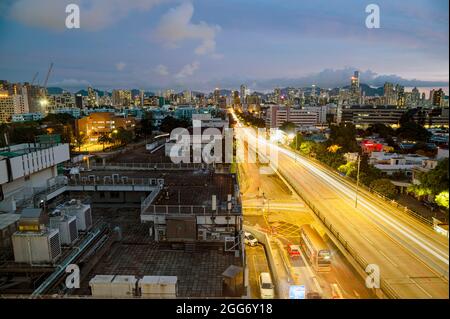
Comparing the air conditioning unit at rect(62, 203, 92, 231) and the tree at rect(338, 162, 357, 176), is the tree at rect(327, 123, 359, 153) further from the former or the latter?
the air conditioning unit at rect(62, 203, 92, 231)

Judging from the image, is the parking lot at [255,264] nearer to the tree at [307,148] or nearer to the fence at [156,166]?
the fence at [156,166]

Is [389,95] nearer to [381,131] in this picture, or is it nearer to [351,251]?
[381,131]

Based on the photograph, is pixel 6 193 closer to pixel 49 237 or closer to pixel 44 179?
pixel 44 179

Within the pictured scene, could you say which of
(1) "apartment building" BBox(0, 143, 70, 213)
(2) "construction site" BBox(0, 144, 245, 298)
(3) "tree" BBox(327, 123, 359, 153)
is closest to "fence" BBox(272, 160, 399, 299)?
(2) "construction site" BBox(0, 144, 245, 298)

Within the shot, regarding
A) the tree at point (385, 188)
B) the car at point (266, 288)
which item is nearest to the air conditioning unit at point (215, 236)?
the car at point (266, 288)

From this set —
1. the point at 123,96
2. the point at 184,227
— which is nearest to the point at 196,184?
the point at 184,227

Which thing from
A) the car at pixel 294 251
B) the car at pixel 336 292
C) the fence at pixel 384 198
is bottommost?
the car at pixel 336 292

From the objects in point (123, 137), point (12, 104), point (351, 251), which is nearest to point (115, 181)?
point (351, 251)
